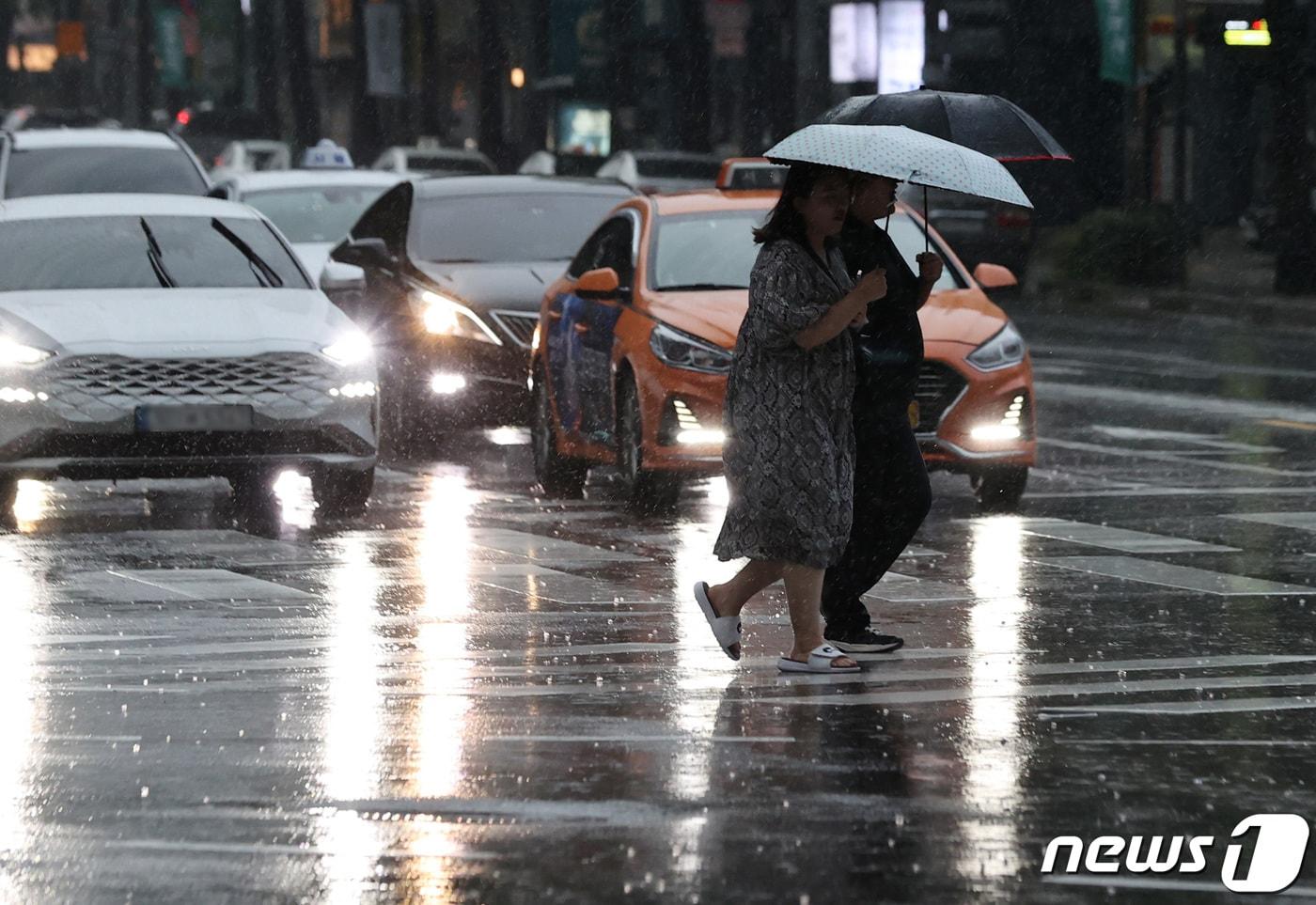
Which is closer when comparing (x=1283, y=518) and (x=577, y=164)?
(x=1283, y=518)

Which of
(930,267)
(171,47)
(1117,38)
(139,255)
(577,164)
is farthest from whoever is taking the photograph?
(171,47)

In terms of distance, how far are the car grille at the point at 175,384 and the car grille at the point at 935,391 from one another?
9.08ft

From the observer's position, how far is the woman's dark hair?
8.68 meters

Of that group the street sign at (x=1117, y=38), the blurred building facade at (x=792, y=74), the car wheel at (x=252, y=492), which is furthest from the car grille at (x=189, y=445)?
the street sign at (x=1117, y=38)

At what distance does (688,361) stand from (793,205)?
15.8ft

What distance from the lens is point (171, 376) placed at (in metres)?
12.9

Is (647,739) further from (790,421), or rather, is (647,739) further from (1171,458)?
(1171,458)

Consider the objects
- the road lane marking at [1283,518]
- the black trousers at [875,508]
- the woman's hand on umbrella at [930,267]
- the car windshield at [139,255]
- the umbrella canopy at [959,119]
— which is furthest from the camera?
the car windshield at [139,255]

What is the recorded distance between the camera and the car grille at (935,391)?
534 inches

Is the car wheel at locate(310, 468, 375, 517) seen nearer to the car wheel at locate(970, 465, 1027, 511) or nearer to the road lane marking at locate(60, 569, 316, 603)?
the road lane marking at locate(60, 569, 316, 603)

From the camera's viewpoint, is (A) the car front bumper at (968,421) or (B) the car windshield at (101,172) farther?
(B) the car windshield at (101,172)

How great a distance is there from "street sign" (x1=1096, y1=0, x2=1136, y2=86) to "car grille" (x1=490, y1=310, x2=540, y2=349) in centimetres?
2073

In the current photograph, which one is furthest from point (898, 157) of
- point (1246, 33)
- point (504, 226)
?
point (1246, 33)

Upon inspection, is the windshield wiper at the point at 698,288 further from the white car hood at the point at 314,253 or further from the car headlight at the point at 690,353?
the white car hood at the point at 314,253
